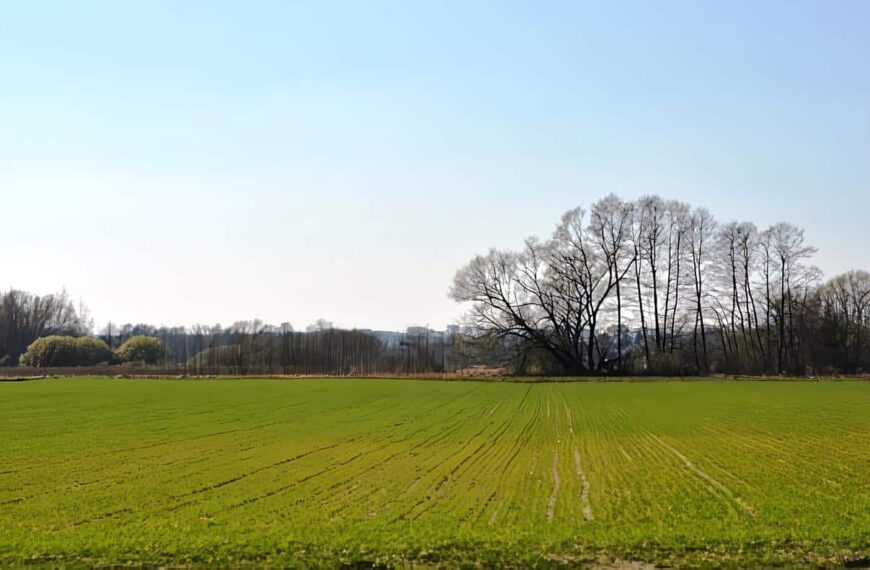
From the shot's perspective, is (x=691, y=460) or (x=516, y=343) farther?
(x=516, y=343)

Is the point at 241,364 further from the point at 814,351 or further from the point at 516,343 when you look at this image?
the point at 814,351

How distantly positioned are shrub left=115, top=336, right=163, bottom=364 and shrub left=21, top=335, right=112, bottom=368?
5032 millimetres

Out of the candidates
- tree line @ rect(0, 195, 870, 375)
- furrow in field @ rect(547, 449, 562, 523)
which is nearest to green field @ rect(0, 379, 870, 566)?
furrow in field @ rect(547, 449, 562, 523)

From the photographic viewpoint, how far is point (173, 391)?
60.7m

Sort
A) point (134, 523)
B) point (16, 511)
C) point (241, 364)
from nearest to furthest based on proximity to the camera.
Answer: point (134, 523) < point (16, 511) < point (241, 364)

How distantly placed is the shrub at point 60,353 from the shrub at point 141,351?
5032 millimetres

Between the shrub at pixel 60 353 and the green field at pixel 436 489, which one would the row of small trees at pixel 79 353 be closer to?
the shrub at pixel 60 353

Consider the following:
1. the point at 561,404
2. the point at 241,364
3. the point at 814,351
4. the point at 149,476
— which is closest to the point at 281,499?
the point at 149,476

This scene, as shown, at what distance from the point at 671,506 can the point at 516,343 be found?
76.1 meters

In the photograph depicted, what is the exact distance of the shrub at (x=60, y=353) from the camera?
121938 millimetres

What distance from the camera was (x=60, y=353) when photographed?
12238 centimetres

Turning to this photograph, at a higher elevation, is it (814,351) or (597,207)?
(597,207)

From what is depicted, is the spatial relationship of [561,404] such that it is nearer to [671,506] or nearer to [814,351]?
[671,506]

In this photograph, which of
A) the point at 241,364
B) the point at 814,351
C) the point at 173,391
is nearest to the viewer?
the point at 173,391
